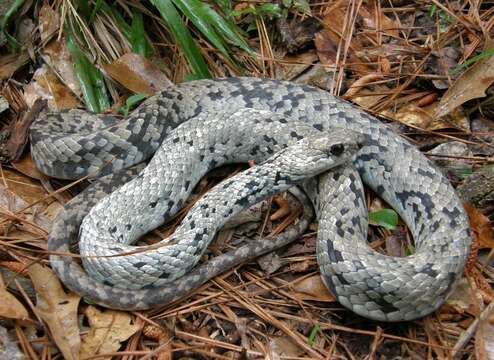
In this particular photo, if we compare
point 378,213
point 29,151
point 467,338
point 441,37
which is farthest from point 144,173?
point 441,37

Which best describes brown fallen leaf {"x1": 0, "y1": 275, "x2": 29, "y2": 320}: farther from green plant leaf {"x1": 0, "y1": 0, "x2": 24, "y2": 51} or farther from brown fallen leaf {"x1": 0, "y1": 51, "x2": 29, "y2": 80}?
green plant leaf {"x1": 0, "y1": 0, "x2": 24, "y2": 51}

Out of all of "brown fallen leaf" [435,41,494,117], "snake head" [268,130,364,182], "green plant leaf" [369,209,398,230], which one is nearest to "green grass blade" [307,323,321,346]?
"green plant leaf" [369,209,398,230]

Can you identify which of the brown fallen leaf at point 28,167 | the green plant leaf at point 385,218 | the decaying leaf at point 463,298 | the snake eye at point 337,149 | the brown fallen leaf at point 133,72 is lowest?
the decaying leaf at point 463,298

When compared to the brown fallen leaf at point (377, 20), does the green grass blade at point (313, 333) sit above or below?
below

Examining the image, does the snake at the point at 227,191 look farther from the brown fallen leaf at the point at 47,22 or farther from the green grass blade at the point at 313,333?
the brown fallen leaf at the point at 47,22

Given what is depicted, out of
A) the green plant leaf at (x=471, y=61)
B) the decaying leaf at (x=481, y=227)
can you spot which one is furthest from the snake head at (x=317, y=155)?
the green plant leaf at (x=471, y=61)

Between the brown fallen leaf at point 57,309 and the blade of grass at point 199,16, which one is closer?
the brown fallen leaf at point 57,309

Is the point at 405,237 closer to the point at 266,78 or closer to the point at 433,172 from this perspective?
the point at 433,172
